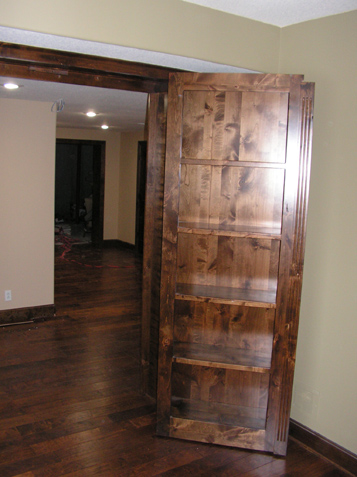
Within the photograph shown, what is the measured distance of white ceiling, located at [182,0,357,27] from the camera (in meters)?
2.20

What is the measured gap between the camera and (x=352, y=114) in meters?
2.32

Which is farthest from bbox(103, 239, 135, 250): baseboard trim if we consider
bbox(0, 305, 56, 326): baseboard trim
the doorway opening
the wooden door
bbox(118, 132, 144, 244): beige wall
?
the wooden door

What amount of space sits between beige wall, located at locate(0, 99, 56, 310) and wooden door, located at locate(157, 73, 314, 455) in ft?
7.67

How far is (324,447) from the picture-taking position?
8.17ft

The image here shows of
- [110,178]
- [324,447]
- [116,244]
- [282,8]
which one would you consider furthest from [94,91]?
[116,244]

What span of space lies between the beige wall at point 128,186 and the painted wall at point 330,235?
6.08 m

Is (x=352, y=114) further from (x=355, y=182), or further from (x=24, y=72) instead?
(x=24, y=72)

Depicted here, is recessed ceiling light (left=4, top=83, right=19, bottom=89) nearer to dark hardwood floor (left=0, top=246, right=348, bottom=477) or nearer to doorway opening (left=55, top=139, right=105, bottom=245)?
dark hardwood floor (left=0, top=246, right=348, bottom=477)

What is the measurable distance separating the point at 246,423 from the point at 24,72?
2.23 metres

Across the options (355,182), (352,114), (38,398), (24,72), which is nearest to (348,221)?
(355,182)

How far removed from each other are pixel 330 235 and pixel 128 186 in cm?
666

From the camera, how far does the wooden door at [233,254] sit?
231 cm

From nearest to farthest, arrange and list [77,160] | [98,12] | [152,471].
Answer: [98,12] → [152,471] → [77,160]

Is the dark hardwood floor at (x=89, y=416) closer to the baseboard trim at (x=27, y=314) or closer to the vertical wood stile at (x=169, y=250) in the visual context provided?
the baseboard trim at (x=27, y=314)
